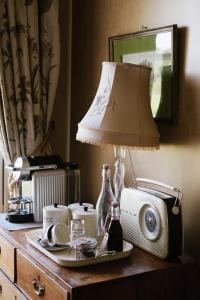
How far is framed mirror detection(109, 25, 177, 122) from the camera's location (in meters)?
1.72

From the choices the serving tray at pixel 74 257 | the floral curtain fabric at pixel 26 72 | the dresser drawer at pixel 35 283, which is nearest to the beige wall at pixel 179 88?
the floral curtain fabric at pixel 26 72

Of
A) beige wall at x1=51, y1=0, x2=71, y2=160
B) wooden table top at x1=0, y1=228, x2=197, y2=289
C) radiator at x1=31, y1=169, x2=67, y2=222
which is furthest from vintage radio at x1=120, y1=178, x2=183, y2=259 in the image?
beige wall at x1=51, y1=0, x2=71, y2=160

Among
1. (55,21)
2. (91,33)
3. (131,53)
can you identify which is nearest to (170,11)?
(131,53)

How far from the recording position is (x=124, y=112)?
1.64 meters

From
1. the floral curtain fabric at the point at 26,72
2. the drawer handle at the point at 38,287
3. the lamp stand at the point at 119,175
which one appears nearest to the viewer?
the drawer handle at the point at 38,287

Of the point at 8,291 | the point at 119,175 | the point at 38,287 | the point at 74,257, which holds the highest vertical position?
the point at 119,175

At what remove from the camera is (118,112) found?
165 centimetres

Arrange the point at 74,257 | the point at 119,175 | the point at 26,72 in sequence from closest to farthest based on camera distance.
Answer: the point at 74,257 < the point at 119,175 < the point at 26,72

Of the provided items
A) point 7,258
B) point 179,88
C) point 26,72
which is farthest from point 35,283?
point 26,72

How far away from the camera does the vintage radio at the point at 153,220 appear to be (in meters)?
1.54

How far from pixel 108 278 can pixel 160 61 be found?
85 cm

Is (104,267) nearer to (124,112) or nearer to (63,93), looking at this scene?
(124,112)

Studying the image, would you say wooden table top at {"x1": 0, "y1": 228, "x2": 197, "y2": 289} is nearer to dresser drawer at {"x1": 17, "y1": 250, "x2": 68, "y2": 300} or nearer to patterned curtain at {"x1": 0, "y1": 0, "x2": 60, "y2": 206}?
dresser drawer at {"x1": 17, "y1": 250, "x2": 68, "y2": 300}

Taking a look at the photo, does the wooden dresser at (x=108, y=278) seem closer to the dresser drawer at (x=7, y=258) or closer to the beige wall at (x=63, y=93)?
the dresser drawer at (x=7, y=258)
